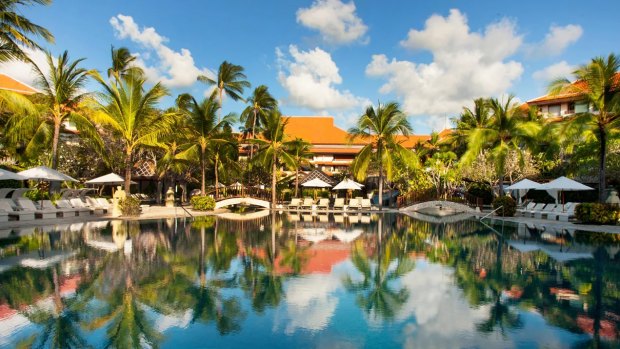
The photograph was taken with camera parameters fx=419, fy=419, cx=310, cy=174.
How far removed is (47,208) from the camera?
18000 millimetres

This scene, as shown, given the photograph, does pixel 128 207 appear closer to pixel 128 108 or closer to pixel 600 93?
pixel 128 108

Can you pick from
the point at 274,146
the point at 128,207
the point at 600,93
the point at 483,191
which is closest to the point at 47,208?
the point at 128,207

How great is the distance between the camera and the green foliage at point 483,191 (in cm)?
3111

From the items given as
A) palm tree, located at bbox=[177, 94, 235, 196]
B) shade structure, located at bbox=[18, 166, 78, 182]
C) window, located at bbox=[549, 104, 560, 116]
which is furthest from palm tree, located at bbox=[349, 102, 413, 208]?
window, located at bbox=[549, 104, 560, 116]

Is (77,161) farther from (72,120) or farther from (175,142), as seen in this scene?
(72,120)

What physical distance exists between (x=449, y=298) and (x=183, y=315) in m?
3.93

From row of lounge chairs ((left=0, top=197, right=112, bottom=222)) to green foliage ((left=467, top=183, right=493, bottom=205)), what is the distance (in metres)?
24.8

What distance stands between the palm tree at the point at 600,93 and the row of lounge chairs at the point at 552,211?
2.29m

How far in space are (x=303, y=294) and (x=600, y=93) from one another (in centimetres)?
1575

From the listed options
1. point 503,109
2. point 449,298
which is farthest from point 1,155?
point 503,109

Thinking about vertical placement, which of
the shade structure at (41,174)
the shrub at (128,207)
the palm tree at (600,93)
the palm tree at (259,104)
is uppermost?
the palm tree at (259,104)

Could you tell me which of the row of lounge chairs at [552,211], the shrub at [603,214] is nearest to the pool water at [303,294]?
the shrub at [603,214]

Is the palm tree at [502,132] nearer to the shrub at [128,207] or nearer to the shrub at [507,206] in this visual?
the shrub at [507,206]

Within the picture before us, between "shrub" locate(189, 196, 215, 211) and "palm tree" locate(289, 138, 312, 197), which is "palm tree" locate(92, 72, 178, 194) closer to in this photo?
"shrub" locate(189, 196, 215, 211)
